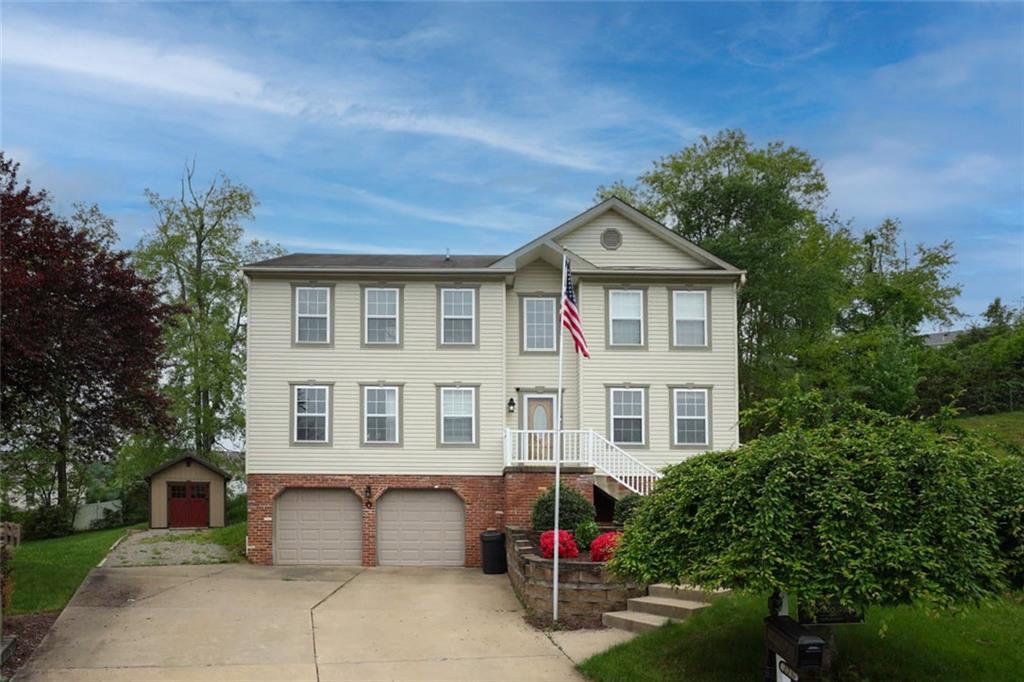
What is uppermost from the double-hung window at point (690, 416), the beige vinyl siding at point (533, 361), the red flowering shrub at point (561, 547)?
the beige vinyl siding at point (533, 361)

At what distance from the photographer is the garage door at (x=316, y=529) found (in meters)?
21.4

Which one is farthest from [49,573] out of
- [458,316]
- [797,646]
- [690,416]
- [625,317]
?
[797,646]

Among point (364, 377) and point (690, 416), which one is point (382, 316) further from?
point (690, 416)

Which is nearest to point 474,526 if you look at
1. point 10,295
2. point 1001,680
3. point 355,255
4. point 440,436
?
point 440,436

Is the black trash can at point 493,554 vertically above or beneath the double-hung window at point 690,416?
beneath

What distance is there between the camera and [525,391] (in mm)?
22344

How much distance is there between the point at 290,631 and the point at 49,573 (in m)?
6.39

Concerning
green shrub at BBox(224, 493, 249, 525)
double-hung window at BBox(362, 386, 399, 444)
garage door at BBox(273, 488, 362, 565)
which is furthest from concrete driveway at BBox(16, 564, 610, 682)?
green shrub at BBox(224, 493, 249, 525)

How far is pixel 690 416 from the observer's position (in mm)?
22031

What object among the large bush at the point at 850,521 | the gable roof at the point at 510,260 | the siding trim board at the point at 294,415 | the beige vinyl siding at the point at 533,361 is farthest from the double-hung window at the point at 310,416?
the large bush at the point at 850,521

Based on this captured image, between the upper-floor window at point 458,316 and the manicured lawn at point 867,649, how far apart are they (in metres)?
10.9

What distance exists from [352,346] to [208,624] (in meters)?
8.80

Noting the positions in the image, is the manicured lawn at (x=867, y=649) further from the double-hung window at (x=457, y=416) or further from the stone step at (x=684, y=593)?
the double-hung window at (x=457, y=416)

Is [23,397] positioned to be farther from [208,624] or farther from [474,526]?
[474,526]
